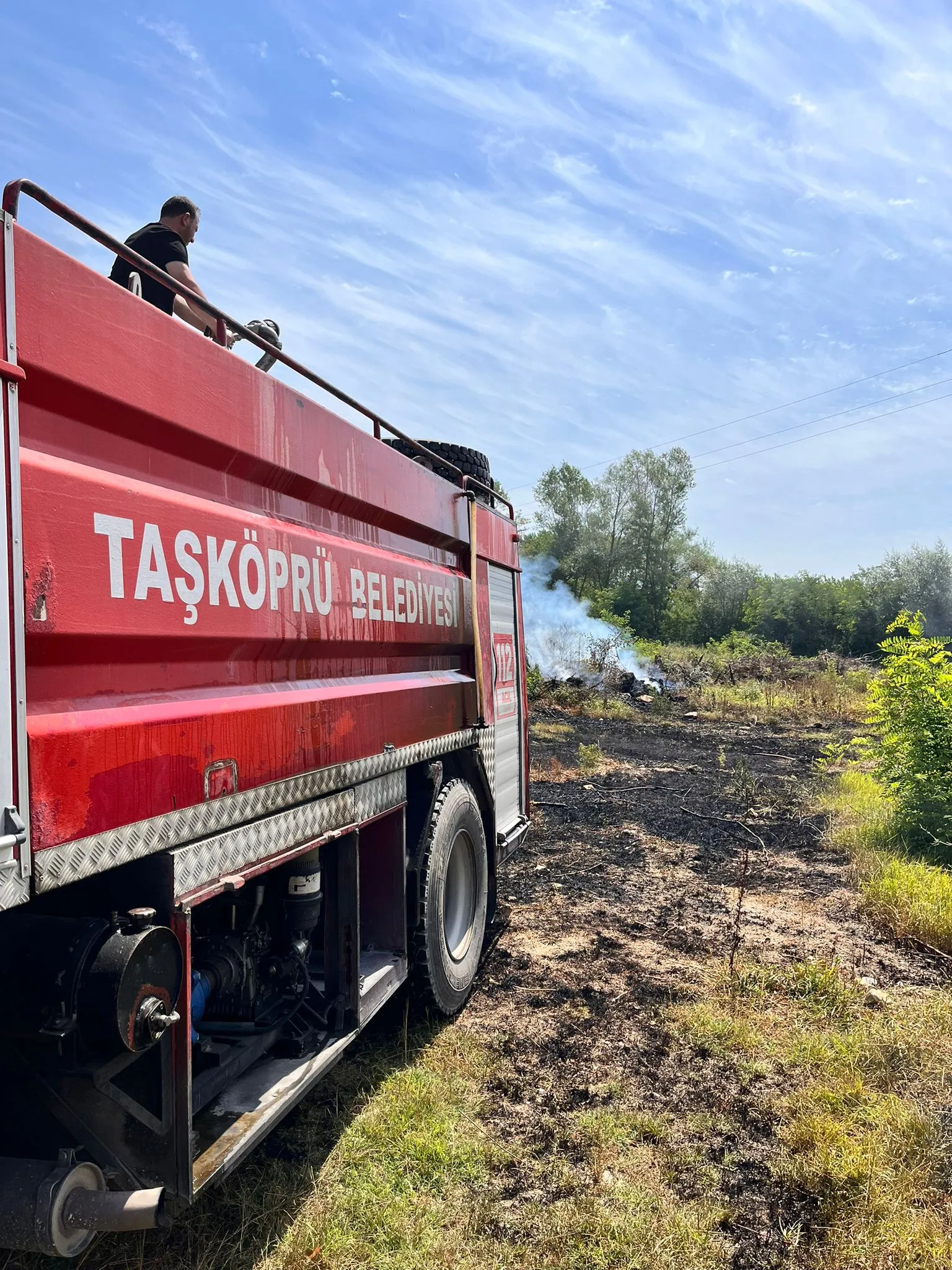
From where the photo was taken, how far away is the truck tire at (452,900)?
3.88 metres

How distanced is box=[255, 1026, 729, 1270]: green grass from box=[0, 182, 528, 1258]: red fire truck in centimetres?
46

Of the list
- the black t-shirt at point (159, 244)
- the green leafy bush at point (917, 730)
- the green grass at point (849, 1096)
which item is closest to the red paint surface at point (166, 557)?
the black t-shirt at point (159, 244)

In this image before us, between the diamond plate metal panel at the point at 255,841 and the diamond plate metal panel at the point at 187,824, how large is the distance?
0.03m

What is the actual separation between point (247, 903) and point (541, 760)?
1034 centimetres

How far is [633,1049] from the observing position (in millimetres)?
3951

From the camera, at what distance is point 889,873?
6.35 metres

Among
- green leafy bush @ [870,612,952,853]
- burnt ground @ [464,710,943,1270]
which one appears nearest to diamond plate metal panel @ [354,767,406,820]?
burnt ground @ [464,710,943,1270]

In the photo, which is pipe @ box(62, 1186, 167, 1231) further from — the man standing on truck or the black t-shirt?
the black t-shirt

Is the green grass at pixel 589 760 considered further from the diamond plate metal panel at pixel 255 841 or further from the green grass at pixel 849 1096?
the diamond plate metal panel at pixel 255 841

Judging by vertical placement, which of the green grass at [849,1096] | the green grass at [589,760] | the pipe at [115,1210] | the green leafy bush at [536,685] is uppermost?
the green leafy bush at [536,685]

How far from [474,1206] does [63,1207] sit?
5.02ft

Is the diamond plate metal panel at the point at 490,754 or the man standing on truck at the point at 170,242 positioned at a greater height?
the man standing on truck at the point at 170,242

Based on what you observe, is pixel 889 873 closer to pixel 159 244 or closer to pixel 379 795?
pixel 379 795

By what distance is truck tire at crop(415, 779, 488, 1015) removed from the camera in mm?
3877
